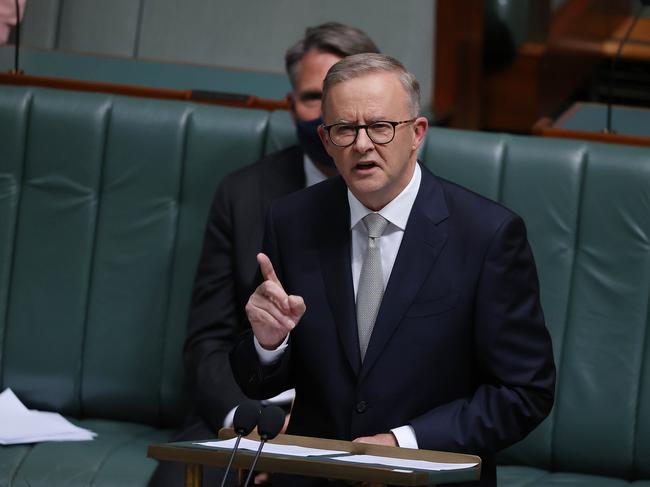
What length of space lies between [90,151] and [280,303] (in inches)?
51.9

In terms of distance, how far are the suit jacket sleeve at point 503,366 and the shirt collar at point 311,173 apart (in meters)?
0.80

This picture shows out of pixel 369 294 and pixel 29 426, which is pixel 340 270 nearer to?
pixel 369 294

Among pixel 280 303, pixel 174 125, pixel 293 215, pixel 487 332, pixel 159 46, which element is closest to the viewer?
pixel 280 303

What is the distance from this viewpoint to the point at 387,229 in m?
2.32

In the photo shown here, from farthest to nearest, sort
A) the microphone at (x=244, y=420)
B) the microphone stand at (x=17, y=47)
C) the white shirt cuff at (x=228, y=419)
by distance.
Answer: the microphone stand at (x=17, y=47)
the white shirt cuff at (x=228, y=419)
the microphone at (x=244, y=420)

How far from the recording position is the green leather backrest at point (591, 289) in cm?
290

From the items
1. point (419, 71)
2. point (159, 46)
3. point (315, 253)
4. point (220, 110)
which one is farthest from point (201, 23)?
point (315, 253)

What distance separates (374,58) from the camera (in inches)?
87.4

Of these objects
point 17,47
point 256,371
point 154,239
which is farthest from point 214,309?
point 17,47

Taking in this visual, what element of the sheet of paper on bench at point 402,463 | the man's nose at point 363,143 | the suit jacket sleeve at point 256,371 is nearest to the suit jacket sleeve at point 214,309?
the suit jacket sleeve at point 256,371

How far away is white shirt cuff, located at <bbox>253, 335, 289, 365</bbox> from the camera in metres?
2.25

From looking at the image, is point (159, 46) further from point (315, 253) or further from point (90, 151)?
point (315, 253)

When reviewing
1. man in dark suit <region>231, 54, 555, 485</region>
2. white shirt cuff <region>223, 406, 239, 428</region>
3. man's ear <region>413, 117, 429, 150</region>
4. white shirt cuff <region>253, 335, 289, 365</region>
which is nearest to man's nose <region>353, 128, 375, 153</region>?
man in dark suit <region>231, 54, 555, 485</region>

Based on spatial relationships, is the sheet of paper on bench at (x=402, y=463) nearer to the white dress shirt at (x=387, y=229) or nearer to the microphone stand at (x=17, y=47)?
the white dress shirt at (x=387, y=229)
